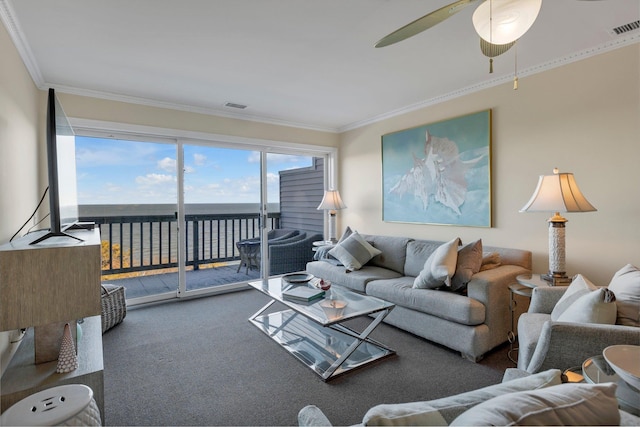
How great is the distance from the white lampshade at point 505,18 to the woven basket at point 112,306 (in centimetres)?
372

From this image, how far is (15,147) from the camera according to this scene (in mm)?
2367

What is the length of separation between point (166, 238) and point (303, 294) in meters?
2.60

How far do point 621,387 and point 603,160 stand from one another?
2.30m

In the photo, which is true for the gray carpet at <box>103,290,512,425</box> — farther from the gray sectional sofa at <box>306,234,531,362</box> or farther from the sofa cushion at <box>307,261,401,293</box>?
the sofa cushion at <box>307,261,401,293</box>

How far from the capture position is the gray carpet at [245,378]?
6.43ft

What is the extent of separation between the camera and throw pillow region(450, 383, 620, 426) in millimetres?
652

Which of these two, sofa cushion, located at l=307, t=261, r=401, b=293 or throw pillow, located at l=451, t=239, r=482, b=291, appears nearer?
throw pillow, located at l=451, t=239, r=482, b=291

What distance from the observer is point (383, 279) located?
353cm

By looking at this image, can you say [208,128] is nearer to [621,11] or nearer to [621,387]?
[621,11]

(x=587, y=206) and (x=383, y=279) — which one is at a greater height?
(x=587, y=206)

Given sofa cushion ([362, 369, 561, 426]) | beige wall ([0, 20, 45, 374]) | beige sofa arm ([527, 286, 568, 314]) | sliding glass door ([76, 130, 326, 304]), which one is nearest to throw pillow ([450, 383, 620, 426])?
sofa cushion ([362, 369, 561, 426])

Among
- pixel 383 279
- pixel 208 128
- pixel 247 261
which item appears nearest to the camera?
pixel 383 279

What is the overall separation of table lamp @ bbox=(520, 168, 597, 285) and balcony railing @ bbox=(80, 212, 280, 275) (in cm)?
355

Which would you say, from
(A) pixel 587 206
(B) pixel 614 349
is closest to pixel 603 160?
(A) pixel 587 206
